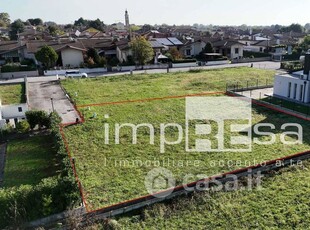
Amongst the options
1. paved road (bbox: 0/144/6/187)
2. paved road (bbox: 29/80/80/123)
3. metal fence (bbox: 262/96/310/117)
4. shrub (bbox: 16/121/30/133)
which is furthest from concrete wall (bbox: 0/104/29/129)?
metal fence (bbox: 262/96/310/117)

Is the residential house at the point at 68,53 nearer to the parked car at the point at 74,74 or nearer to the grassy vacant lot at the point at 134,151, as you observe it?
the parked car at the point at 74,74

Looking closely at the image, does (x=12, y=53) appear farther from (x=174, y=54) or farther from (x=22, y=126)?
(x=22, y=126)

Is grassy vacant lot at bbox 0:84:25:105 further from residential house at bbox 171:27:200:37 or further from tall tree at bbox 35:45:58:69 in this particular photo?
residential house at bbox 171:27:200:37

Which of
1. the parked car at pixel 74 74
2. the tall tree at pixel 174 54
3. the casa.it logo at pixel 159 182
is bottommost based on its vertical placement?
the casa.it logo at pixel 159 182

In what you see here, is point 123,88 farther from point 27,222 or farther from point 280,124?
point 27,222

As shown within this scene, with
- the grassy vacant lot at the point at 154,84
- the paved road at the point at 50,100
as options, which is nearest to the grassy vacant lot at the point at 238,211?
the paved road at the point at 50,100

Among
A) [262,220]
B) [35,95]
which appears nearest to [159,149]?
[262,220]

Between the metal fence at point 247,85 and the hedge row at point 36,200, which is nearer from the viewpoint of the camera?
the hedge row at point 36,200
